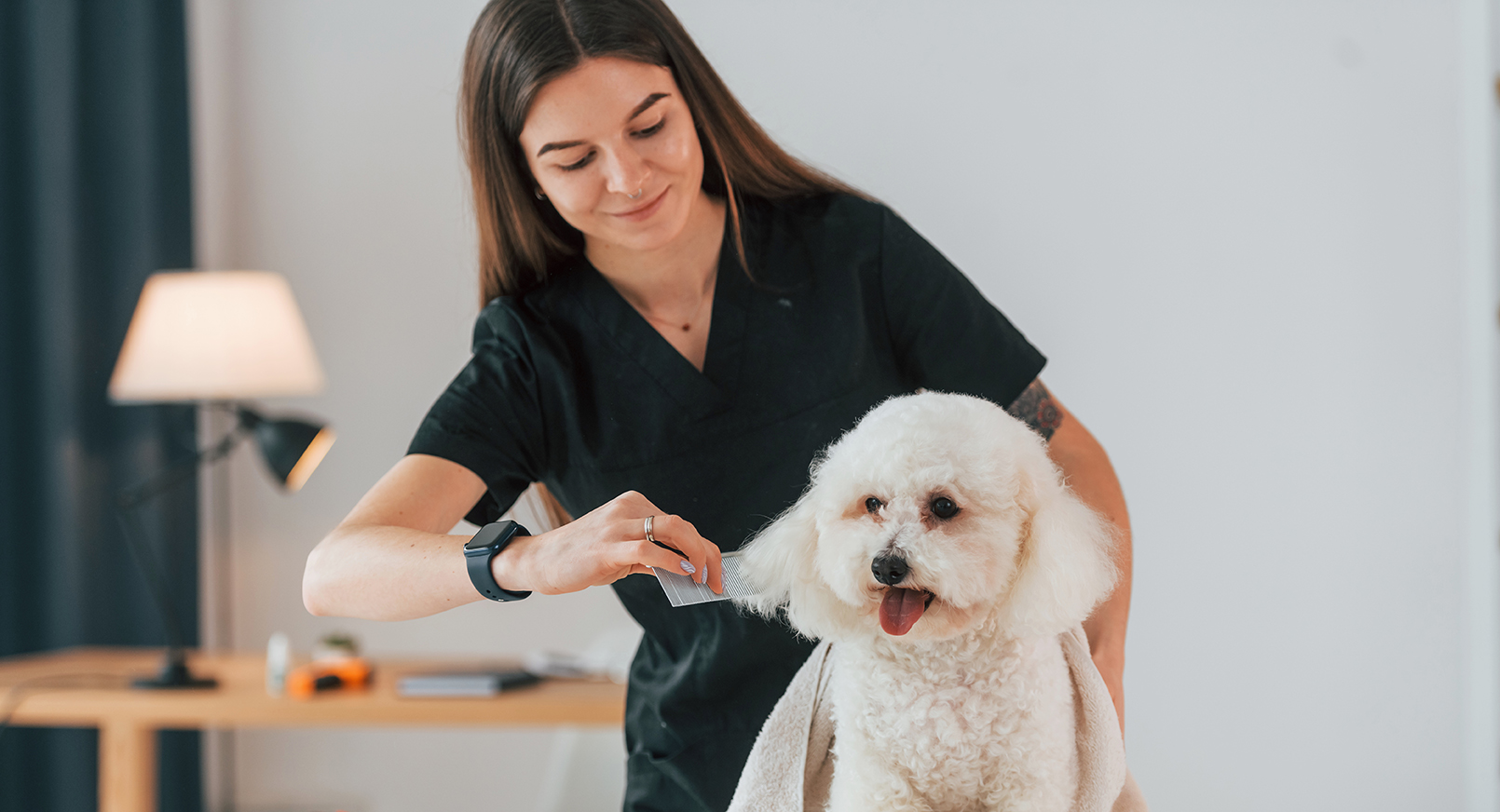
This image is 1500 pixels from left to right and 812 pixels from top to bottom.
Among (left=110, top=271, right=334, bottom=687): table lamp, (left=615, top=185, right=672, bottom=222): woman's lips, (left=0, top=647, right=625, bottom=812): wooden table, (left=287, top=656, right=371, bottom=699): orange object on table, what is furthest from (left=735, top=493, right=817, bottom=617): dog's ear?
(left=110, top=271, right=334, bottom=687): table lamp

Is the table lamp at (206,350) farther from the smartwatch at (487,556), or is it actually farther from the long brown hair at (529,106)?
the smartwatch at (487,556)

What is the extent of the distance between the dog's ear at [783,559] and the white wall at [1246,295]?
334 mm

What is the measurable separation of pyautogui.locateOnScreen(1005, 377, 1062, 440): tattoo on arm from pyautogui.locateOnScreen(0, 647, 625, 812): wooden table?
1.02 metres

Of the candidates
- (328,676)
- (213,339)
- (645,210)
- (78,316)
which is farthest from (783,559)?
(78,316)

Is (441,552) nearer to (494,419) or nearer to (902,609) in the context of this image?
(494,419)

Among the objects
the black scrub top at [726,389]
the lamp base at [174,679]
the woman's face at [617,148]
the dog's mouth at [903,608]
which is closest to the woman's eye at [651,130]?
the woman's face at [617,148]

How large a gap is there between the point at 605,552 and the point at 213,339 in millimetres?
1555

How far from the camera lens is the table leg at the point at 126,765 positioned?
5.90 feet

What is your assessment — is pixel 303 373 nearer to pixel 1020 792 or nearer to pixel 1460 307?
pixel 1020 792

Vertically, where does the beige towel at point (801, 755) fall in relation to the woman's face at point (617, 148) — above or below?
below

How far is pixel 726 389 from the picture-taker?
32.1 inches

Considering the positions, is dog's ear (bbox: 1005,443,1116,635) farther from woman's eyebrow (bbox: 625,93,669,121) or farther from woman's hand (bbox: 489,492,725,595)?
woman's eyebrow (bbox: 625,93,669,121)

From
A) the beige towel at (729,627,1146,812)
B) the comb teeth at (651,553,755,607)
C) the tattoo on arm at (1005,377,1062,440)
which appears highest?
the tattoo on arm at (1005,377,1062,440)

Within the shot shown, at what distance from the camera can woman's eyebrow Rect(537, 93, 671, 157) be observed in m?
0.74
